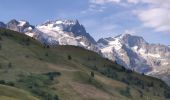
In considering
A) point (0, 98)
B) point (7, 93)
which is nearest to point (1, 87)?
point (7, 93)

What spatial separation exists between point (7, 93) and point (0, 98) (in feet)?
60.8

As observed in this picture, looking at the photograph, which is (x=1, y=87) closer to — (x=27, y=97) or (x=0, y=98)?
(x=27, y=97)

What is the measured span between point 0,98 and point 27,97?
25210 mm

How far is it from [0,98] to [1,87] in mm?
Answer: 23292

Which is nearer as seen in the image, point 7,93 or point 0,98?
point 0,98

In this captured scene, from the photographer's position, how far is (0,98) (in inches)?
5896

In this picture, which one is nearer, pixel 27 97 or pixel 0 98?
pixel 0 98

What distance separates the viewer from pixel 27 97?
174 metres

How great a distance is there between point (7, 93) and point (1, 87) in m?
5.71

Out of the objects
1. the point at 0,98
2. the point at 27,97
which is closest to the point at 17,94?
the point at 27,97

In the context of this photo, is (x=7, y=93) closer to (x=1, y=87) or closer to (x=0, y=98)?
(x=1, y=87)

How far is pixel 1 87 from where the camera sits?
173m

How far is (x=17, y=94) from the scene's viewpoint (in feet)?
566

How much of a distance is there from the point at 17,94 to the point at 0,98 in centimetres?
2276
